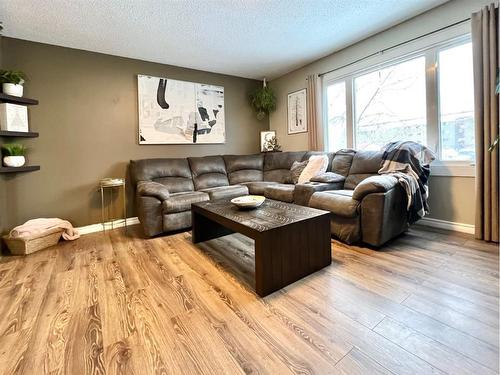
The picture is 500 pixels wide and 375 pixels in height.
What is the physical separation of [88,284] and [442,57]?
13.2 feet

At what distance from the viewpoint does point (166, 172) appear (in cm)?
358

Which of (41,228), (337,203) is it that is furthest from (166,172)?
(337,203)

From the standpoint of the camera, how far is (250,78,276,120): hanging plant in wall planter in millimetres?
4609

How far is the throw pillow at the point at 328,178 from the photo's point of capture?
2.96 metres

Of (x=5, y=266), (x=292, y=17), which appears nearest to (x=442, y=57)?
(x=292, y=17)

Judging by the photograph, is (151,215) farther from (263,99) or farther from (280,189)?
(263,99)

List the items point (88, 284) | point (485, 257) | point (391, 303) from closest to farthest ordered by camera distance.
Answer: point (391, 303)
point (88, 284)
point (485, 257)

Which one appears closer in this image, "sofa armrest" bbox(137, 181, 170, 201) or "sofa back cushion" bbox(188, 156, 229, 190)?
"sofa armrest" bbox(137, 181, 170, 201)

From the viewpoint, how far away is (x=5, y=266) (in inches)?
88.2

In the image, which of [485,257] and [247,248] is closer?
[485,257]

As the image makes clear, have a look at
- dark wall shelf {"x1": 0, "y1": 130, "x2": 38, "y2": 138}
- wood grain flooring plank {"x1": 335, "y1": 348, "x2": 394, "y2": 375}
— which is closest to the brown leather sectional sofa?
dark wall shelf {"x1": 0, "y1": 130, "x2": 38, "y2": 138}

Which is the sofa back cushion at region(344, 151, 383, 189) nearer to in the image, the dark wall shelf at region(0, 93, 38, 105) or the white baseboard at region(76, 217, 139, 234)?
the white baseboard at region(76, 217, 139, 234)

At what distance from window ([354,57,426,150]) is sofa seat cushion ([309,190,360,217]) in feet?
4.22

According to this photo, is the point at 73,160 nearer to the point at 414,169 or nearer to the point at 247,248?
the point at 247,248
